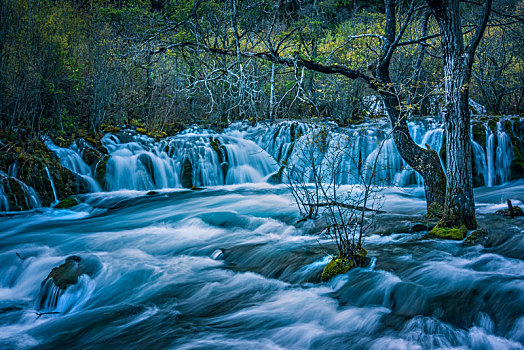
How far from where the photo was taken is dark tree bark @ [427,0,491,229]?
4969 millimetres

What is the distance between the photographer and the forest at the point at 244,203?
153 inches

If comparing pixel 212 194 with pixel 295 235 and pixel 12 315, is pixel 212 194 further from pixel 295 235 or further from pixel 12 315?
pixel 12 315

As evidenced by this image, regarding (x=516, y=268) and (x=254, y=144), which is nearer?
(x=516, y=268)

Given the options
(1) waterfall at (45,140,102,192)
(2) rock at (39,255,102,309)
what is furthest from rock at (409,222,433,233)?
(1) waterfall at (45,140,102,192)

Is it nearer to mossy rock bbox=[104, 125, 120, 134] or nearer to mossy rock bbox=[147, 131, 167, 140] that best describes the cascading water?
mossy rock bbox=[147, 131, 167, 140]

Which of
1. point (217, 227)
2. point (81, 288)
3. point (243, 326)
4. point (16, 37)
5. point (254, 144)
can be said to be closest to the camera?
point (243, 326)

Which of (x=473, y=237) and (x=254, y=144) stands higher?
(x=254, y=144)

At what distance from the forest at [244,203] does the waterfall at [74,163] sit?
9cm

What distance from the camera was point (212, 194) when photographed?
38.1ft

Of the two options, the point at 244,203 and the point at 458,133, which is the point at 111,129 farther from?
the point at 458,133

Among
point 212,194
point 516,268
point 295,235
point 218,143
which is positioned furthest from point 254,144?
point 516,268

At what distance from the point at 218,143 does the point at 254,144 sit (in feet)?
5.56

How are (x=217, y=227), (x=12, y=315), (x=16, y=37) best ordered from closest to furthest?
(x=12, y=315), (x=217, y=227), (x=16, y=37)

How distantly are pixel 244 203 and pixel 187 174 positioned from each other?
3782mm
